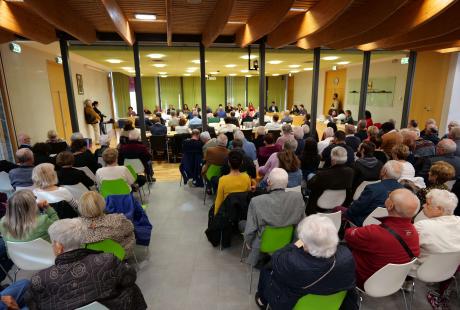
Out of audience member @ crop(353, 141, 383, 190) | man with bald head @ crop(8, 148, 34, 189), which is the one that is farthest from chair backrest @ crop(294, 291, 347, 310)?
man with bald head @ crop(8, 148, 34, 189)

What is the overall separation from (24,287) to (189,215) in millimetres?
2605

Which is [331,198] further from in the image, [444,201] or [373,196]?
[444,201]

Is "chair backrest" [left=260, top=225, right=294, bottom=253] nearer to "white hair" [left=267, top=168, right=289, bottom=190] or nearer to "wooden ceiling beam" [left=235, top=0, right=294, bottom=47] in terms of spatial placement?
"white hair" [left=267, top=168, right=289, bottom=190]

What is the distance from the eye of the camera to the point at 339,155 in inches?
122

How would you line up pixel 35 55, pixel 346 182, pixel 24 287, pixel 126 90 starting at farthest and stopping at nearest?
pixel 126 90 < pixel 35 55 < pixel 346 182 < pixel 24 287

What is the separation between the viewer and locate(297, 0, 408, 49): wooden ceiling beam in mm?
3732

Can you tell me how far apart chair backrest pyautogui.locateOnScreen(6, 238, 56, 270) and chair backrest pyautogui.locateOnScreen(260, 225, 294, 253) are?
175 centimetres

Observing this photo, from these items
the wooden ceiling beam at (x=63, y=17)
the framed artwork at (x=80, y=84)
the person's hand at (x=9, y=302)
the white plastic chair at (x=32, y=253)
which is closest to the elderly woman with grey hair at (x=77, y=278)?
the person's hand at (x=9, y=302)

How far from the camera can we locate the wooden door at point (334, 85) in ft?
44.0

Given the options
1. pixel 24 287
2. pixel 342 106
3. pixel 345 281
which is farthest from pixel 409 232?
pixel 342 106

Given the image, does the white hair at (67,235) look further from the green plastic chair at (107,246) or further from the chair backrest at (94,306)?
the green plastic chair at (107,246)

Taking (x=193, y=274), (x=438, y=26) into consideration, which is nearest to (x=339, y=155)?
(x=193, y=274)

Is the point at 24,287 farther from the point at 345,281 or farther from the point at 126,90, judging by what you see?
the point at 126,90

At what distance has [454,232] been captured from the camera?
2.03 metres
